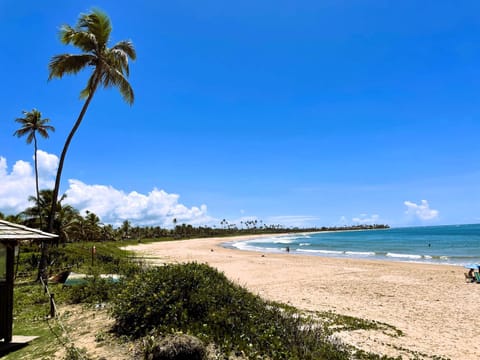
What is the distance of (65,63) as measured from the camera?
1476 centimetres

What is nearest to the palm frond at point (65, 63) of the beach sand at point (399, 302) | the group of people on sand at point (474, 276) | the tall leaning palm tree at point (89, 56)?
the tall leaning palm tree at point (89, 56)

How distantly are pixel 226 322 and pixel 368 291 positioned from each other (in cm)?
1168

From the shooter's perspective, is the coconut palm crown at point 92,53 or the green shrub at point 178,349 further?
the coconut palm crown at point 92,53

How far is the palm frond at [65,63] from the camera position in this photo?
1475 cm

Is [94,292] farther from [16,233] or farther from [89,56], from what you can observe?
[89,56]

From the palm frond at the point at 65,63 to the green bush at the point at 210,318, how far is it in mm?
11787

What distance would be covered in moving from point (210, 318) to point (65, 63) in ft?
45.6

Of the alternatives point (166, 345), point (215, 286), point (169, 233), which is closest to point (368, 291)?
point (215, 286)

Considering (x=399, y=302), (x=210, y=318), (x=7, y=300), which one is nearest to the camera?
(x=210, y=318)

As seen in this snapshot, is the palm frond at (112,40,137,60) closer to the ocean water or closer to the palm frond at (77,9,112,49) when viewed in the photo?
the palm frond at (77,9,112,49)

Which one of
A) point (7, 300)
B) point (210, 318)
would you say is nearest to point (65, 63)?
point (7, 300)

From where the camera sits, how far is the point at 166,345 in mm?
4445

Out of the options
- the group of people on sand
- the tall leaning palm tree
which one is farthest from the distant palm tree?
the group of people on sand

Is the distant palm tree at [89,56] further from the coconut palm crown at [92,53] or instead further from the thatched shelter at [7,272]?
the thatched shelter at [7,272]
